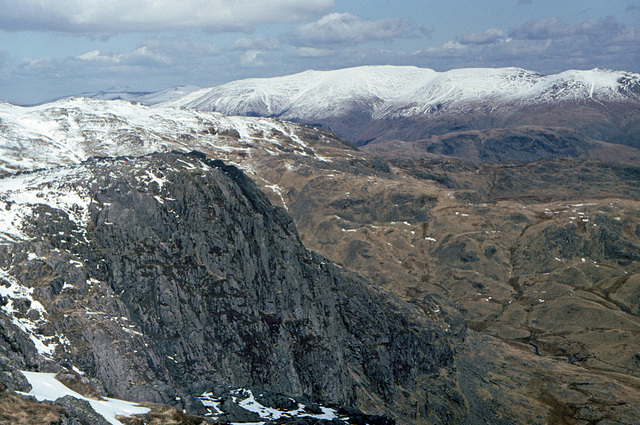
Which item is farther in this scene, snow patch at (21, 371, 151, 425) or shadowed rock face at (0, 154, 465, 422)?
shadowed rock face at (0, 154, 465, 422)

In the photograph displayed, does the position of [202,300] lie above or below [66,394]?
below

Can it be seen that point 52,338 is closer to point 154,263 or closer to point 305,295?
point 154,263

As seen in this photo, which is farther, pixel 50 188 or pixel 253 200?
pixel 253 200

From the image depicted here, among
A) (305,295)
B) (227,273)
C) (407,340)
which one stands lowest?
(407,340)

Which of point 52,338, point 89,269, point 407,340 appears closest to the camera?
point 52,338

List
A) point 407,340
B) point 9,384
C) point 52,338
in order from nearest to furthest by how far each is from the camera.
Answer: point 9,384 < point 52,338 < point 407,340

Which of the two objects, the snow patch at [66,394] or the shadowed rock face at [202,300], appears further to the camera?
the shadowed rock face at [202,300]

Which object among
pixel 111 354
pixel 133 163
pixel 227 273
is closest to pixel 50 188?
pixel 133 163

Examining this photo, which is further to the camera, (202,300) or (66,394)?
(202,300)
